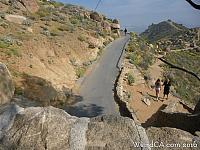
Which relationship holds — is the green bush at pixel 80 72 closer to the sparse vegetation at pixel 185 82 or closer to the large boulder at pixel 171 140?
the sparse vegetation at pixel 185 82

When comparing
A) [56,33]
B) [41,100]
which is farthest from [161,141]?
[56,33]

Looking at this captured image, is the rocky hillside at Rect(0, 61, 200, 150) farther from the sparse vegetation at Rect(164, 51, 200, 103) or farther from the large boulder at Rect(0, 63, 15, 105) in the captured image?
the sparse vegetation at Rect(164, 51, 200, 103)

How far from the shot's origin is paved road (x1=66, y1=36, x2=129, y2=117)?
754 inches

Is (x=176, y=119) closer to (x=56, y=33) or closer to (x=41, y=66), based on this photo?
(x=41, y=66)

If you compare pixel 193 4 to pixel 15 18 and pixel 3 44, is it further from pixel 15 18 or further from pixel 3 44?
pixel 15 18

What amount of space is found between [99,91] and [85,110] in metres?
4.49

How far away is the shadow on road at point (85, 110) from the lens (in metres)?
18.3

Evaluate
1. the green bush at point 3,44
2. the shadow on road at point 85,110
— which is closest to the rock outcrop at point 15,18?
the green bush at point 3,44

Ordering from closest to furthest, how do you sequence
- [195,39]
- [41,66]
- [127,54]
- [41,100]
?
[41,100], [41,66], [127,54], [195,39]

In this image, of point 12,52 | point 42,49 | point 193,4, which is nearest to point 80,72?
point 42,49

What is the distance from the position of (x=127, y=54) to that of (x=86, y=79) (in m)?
11.8

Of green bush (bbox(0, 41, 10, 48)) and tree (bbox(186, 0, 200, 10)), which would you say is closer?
tree (bbox(186, 0, 200, 10))

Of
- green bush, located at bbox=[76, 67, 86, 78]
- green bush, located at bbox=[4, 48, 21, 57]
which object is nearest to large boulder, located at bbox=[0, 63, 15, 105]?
green bush, located at bbox=[4, 48, 21, 57]

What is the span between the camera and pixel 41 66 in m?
24.8
